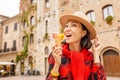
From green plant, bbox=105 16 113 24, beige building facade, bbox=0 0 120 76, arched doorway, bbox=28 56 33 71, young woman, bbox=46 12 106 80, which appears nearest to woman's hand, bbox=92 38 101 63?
young woman, bbox=46 12 106 80

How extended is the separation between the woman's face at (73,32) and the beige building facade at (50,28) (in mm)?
13259

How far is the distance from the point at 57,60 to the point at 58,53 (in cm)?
8

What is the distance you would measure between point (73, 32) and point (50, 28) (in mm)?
19605

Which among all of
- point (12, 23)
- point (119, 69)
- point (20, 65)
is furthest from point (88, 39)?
point (12, 23)

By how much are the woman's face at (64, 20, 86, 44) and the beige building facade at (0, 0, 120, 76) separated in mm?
13259

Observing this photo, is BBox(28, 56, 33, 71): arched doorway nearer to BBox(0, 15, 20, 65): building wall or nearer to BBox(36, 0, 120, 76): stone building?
BBox(36, 0, 120, 76): stone building

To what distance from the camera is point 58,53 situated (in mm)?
1583

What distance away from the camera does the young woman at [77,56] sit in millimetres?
1770

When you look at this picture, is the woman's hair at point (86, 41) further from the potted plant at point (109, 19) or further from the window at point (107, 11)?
the window at point (107, 11)

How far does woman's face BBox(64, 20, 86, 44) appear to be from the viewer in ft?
6.27

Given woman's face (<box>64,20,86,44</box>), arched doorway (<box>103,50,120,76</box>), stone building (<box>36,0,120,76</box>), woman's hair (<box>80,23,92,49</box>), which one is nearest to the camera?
woman's face (<box>64,20,86,44</box>)

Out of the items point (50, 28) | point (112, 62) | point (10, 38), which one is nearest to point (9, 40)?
point (10, 38)

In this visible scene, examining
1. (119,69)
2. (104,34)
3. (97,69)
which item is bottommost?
(119,69)

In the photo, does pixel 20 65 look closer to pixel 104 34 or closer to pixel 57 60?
pixel 104 34
